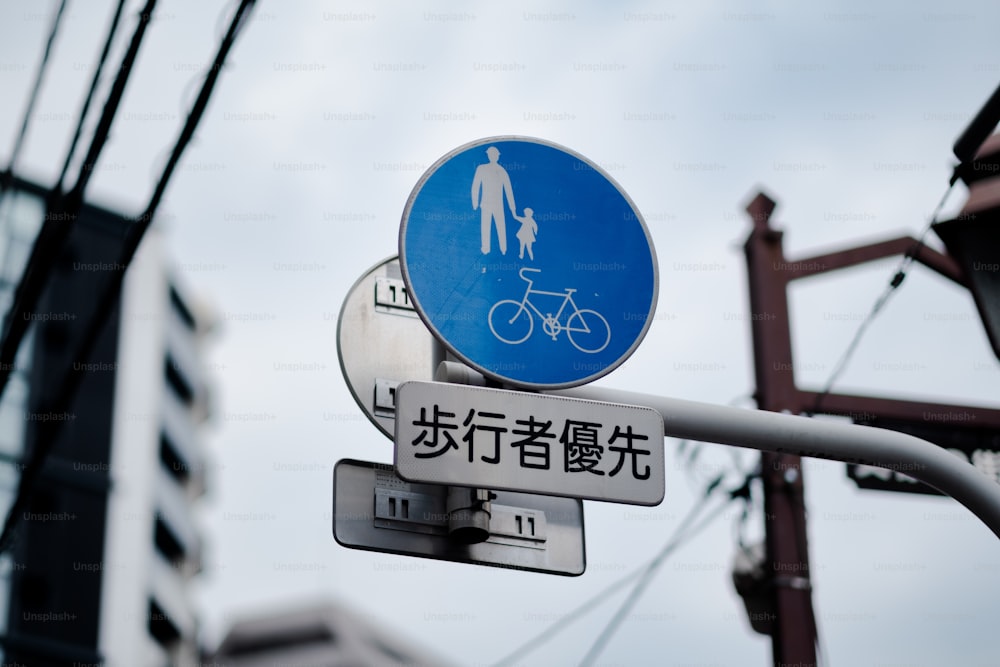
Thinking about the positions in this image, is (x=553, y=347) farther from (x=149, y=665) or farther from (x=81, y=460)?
(x=149, y=665)

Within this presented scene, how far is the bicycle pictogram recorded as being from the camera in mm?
3438

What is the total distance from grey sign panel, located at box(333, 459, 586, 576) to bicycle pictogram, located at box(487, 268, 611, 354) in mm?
485

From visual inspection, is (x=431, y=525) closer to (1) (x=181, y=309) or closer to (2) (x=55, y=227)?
(2) (x=55, y=227)

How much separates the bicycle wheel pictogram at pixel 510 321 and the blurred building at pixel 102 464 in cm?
2720

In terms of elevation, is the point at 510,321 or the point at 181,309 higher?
the point at 181,309

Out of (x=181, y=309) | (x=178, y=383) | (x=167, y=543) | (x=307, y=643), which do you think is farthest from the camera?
(x=307, y=643)

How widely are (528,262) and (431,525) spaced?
29.6 inches

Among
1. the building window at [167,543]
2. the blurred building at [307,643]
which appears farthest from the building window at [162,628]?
the blurred building at [307,643]

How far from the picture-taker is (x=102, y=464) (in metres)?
38.1

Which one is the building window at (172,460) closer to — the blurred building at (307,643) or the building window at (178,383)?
the building window at (178,383)

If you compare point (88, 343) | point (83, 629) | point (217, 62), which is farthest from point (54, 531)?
point (217, 62)

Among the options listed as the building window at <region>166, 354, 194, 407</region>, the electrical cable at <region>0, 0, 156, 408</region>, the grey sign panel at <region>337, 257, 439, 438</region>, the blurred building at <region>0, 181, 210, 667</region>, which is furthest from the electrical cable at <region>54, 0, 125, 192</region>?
the building window at <region>166, 354, 194, 407</region>

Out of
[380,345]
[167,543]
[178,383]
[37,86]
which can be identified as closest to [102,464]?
[167,543]

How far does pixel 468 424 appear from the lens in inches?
129
